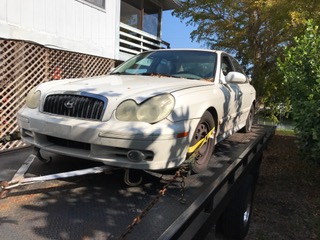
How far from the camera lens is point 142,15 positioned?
39.1ft

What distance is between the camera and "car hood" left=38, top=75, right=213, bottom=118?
2479 mm

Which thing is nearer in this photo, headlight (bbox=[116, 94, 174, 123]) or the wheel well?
headlight (bbox=[116, 94, 174, 123])

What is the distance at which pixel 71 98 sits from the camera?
2.57 metres

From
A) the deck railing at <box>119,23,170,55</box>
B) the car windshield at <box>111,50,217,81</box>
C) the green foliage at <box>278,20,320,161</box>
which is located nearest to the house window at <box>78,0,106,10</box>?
the deck railing at <box>119,23,170,55</box>

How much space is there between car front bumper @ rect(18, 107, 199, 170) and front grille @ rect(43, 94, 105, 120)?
66 mm

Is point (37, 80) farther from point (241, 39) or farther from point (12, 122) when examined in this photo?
point (241, 39)

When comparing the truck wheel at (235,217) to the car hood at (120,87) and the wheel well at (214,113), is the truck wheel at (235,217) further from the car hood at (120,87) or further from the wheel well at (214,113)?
the car hood at (120,87)

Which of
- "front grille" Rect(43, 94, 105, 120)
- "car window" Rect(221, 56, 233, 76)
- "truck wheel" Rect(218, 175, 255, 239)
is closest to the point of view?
"front grille" Rect(43, 94, 105, 120)

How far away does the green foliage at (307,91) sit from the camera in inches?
196

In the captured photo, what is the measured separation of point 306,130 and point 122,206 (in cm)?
414

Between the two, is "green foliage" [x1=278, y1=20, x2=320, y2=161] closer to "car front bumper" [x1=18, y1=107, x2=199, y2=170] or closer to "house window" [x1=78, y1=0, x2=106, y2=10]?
"car front bumper" [x1=18, y1=107, x2=199, y2=170]

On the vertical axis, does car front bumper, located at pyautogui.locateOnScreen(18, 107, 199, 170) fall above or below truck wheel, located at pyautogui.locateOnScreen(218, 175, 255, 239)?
above

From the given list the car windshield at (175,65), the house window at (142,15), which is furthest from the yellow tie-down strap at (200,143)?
the house window at (142,15)

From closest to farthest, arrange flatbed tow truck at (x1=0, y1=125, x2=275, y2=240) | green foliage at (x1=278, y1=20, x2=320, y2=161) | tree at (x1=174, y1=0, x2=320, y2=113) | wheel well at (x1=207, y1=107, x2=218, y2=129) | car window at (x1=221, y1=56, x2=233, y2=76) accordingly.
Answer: flatbed tow truck at (x1=0, y1=125, x2=275, y2=240)
wheel well at (x1=207, y1=107, x2=218, y2=129)
car window at (x1=221, y1=56, x2=233, y2=76)
green foliage at (x1=278, y1=20, x2=320, y2=161)
tree at (x1=174, y1=0, x2=320, y2=113)
